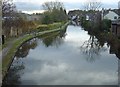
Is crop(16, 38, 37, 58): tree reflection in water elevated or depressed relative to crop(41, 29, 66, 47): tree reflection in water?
elevated

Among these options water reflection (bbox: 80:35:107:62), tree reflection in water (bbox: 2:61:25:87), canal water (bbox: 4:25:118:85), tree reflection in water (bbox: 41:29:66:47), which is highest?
tree reflection in water (bbox: 2:61:25:87)

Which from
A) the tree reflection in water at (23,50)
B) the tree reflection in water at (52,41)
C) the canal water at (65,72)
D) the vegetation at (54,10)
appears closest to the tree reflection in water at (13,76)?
the canal water at (65,72)

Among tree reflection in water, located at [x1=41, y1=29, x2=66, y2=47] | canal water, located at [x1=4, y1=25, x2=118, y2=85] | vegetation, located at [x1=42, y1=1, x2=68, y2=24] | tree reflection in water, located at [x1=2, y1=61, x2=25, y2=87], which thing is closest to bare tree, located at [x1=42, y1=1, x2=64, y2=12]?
vegetation, located at [x1=42, y1=1, x2=68, y2=24]

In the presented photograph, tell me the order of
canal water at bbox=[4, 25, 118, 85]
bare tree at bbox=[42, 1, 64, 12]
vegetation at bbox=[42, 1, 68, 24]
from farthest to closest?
bare tree at bbox=[42, 1, 64, 12] → vegetation at bbox=[42, 1, 68, 24] → canal water at bbox=[4, 25, 118, 85]

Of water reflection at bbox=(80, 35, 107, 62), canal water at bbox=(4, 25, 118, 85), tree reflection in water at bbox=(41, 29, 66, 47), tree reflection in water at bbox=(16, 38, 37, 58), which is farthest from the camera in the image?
tree reflection in water at bbox=(41, 29, 66, 47)

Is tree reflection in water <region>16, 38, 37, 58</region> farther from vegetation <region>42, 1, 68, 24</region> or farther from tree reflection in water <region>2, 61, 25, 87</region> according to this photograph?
vegetation <region>42, 1, 68, 24</region>

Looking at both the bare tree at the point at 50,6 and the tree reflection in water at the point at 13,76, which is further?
the bare tree at the point at 50,6

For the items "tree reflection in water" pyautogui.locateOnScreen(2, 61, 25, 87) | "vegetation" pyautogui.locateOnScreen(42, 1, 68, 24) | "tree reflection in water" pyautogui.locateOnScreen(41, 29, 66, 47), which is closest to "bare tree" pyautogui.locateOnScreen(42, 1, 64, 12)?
"vegetation" pyautogui.locateOnScreen(42, 1, 68, 24)

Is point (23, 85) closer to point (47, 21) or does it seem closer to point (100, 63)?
point (100, 63)

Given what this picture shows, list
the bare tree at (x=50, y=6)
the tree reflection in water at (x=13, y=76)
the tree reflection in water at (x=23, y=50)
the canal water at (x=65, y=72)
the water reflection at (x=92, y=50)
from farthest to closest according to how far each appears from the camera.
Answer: the bare tree at (x=50, y=6), the water reflection at (x=92, y=50), the tree reflection in water at (x=23, y=50), the canal water at (x=65, y=72), the tree reflection in water at (x=13, y=76)

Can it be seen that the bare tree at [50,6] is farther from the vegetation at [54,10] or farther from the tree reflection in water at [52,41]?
the tree reflection in water at [52,41]

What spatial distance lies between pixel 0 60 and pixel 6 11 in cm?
914

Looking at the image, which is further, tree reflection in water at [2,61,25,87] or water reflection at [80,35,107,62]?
water reflection at [80,35,107,62]

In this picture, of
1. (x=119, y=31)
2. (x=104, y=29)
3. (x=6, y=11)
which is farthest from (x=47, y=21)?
(x=6, y=11)
